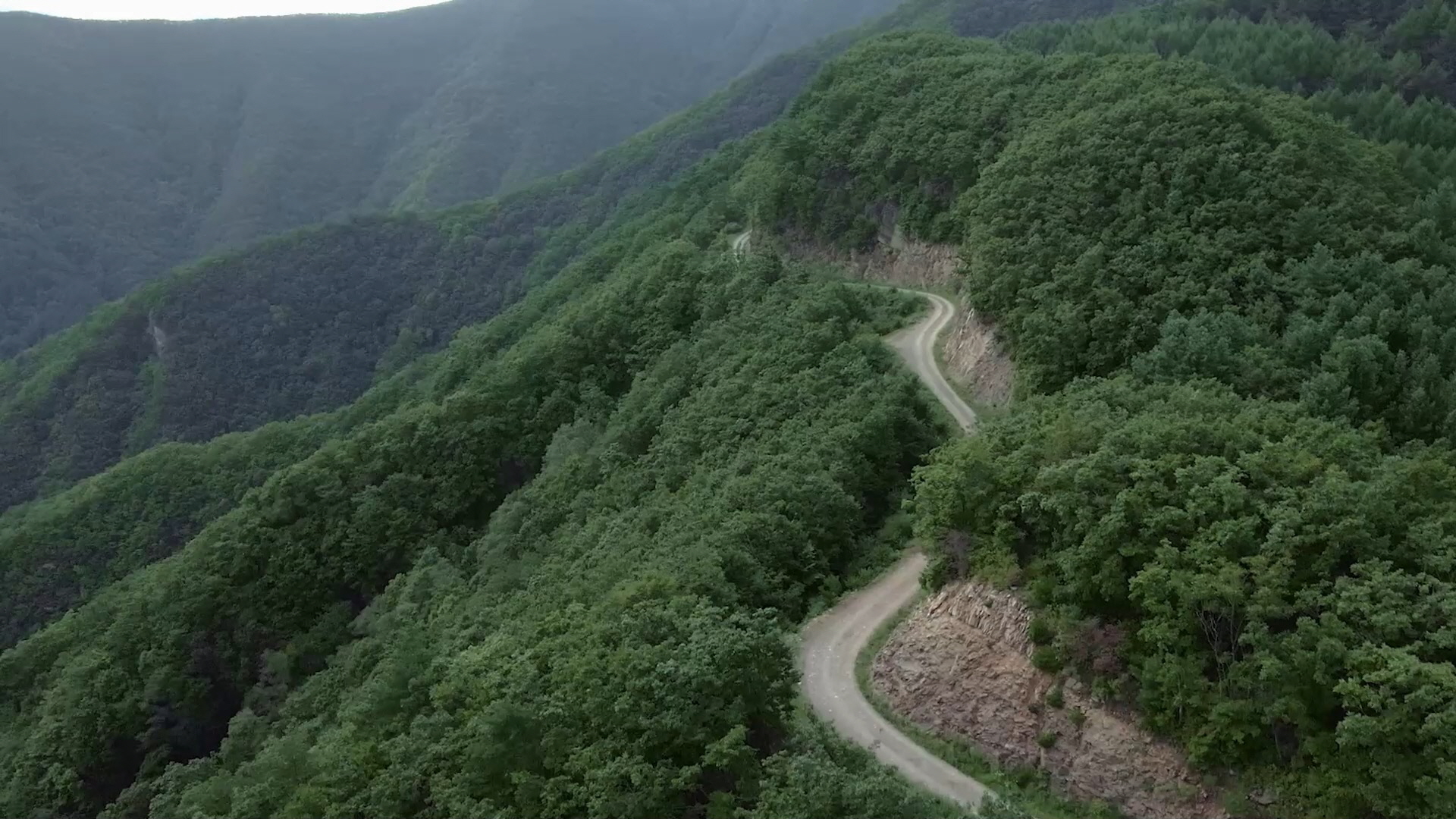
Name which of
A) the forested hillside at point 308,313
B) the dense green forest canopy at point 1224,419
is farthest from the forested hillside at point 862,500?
the forested hillside at point 308,313

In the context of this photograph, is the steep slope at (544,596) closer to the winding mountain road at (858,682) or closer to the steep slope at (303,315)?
the winding mountain road at (858,682)

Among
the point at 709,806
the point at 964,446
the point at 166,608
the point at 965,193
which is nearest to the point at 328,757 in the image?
the point at 709,806

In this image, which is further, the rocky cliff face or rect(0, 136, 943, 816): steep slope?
rect(0, 136, 943, 816): steep slope

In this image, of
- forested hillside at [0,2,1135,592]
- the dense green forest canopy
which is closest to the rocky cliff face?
the dense green forest canopy

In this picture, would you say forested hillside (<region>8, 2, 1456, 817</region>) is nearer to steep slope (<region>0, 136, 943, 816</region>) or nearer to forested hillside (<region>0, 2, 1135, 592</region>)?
steep slope (<region>0, 136, 943, 816</region>)

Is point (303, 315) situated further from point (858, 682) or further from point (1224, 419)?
point (1224, 419)
